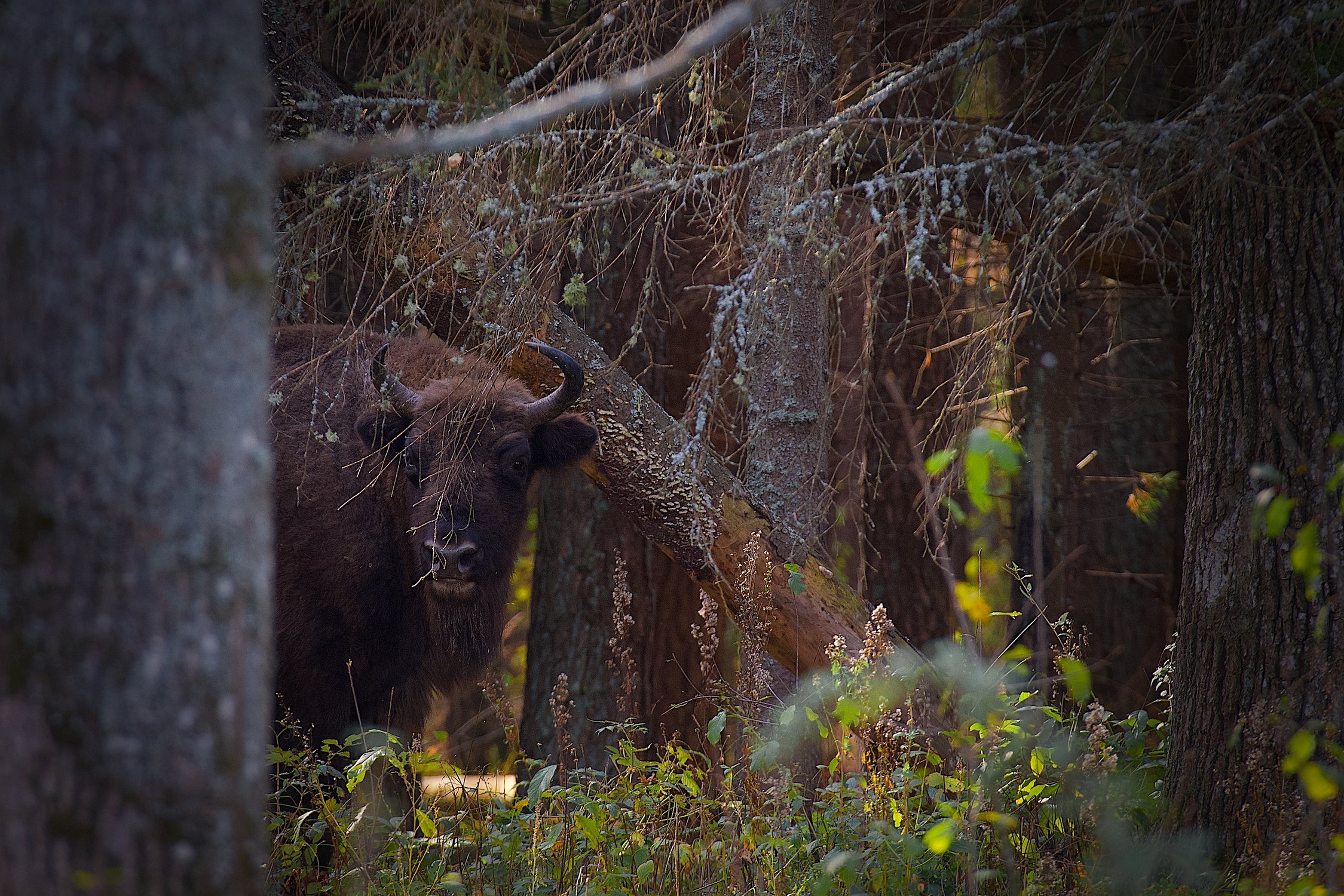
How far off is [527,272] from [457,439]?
1.44 m

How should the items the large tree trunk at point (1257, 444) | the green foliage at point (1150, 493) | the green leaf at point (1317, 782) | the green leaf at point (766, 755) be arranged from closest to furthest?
1. the green leaf at point (1317, 782)
2. the green leaf at point (766, 755)
3. the large tree trunk at point (1257, 444)
4. the green foliage at point (1150, 493)

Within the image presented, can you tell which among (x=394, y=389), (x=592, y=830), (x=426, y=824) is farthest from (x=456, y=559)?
(x=592, y=830)

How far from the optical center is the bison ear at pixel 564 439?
5.62 metres

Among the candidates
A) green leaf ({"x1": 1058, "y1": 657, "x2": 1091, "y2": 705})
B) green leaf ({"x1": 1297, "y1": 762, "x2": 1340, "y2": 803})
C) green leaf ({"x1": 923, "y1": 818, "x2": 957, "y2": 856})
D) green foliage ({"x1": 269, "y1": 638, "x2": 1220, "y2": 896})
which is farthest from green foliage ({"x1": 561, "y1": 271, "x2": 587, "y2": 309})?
green leaf ({"x1": 1297, "y1": 762, "x2": 1340, "y2": 803})

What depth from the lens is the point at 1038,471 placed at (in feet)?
9.60

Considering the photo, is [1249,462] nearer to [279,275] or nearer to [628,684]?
[628,684]

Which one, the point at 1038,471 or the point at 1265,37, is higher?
the point at 1265,37

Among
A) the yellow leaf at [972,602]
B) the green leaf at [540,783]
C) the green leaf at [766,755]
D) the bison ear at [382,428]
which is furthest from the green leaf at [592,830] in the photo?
the bison ear at [382,428]

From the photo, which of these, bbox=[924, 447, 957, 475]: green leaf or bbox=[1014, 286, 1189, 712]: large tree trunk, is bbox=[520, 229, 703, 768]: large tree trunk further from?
bbox=[924, 447, 957, 475]: green leaf

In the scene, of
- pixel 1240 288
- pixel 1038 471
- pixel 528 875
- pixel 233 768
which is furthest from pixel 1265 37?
pixel 528 875

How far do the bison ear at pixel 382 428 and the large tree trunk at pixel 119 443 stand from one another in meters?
3.81

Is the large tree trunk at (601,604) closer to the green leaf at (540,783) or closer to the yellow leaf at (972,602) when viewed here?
the green leaf at (540,783)

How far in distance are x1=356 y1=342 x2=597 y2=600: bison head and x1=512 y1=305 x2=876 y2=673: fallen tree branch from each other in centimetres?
16

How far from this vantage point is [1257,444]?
359cm
